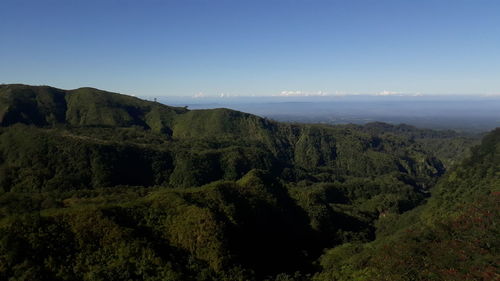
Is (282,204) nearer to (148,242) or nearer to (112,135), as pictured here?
(148,242)

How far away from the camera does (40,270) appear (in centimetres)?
3350

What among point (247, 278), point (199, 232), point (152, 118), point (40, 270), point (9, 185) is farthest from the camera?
point (152, 118)

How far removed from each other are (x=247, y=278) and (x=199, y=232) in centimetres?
873

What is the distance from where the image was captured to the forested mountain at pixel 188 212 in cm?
3691

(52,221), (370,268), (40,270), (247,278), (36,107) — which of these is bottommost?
(247,278)

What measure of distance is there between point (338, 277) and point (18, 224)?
37.7 metres

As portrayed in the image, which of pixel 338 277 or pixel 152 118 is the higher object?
pixel 152 118

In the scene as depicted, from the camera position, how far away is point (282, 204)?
66.8 metres

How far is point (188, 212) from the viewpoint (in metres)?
46.9

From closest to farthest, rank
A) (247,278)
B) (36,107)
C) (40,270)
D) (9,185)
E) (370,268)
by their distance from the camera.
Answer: (40,270)
(370,268)
(247,278)
(9,185)
(36,107)

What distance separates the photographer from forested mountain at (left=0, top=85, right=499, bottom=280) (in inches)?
1453

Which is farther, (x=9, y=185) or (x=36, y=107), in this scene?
(x=36, y=107)

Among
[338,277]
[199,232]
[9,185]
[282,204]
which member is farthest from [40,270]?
[9,185]

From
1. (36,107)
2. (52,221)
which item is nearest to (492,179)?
(52,221)
